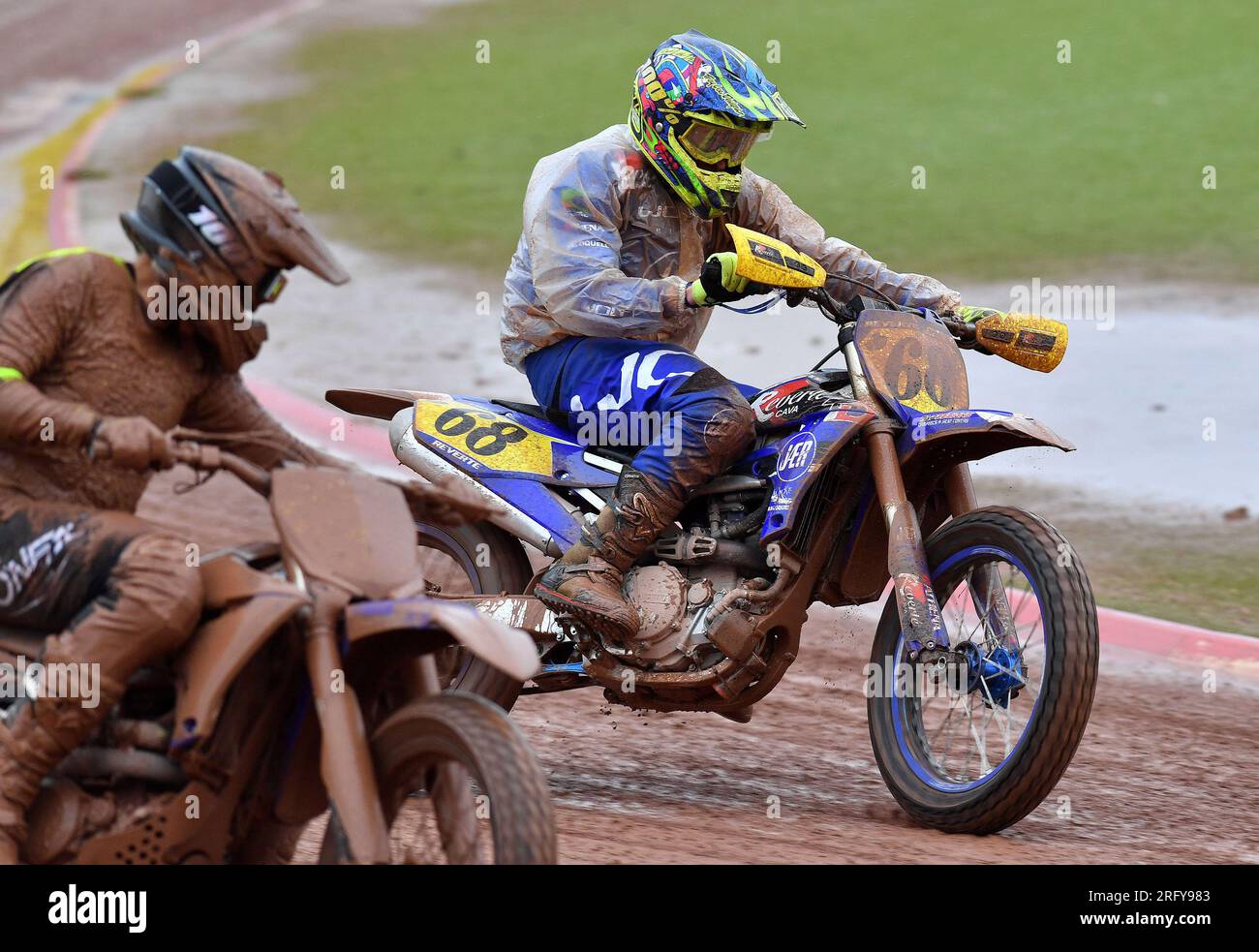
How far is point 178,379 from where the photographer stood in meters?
Answer: 4.36

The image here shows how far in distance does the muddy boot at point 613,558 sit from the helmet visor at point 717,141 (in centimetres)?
101

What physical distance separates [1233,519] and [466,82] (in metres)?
13.2

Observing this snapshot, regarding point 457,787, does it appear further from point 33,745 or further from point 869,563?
point 869,563

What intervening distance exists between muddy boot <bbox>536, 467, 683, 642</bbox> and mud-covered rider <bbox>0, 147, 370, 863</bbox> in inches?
60.3

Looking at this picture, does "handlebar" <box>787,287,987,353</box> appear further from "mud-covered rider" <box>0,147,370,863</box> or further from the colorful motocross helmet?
"mud-covered rider" <box>0,147,370,863</box>

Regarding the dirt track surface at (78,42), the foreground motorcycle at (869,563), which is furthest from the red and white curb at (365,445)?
the foreground motorcycle at (869,563)

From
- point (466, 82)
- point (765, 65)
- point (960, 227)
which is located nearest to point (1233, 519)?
point (960, 227)

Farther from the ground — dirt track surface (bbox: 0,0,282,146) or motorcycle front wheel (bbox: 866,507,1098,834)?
dirt track surface (bbox: 0,0,282,146)

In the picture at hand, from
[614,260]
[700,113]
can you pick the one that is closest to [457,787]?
[614,260]

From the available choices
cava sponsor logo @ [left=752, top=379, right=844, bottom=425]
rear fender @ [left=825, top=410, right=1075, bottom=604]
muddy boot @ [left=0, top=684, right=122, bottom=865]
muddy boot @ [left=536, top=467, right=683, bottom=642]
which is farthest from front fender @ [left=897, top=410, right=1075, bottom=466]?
muddy boot @ [left=0, top=684, right=122, bottom=865]

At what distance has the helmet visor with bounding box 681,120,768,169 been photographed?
5742 mm

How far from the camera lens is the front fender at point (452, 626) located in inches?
149
